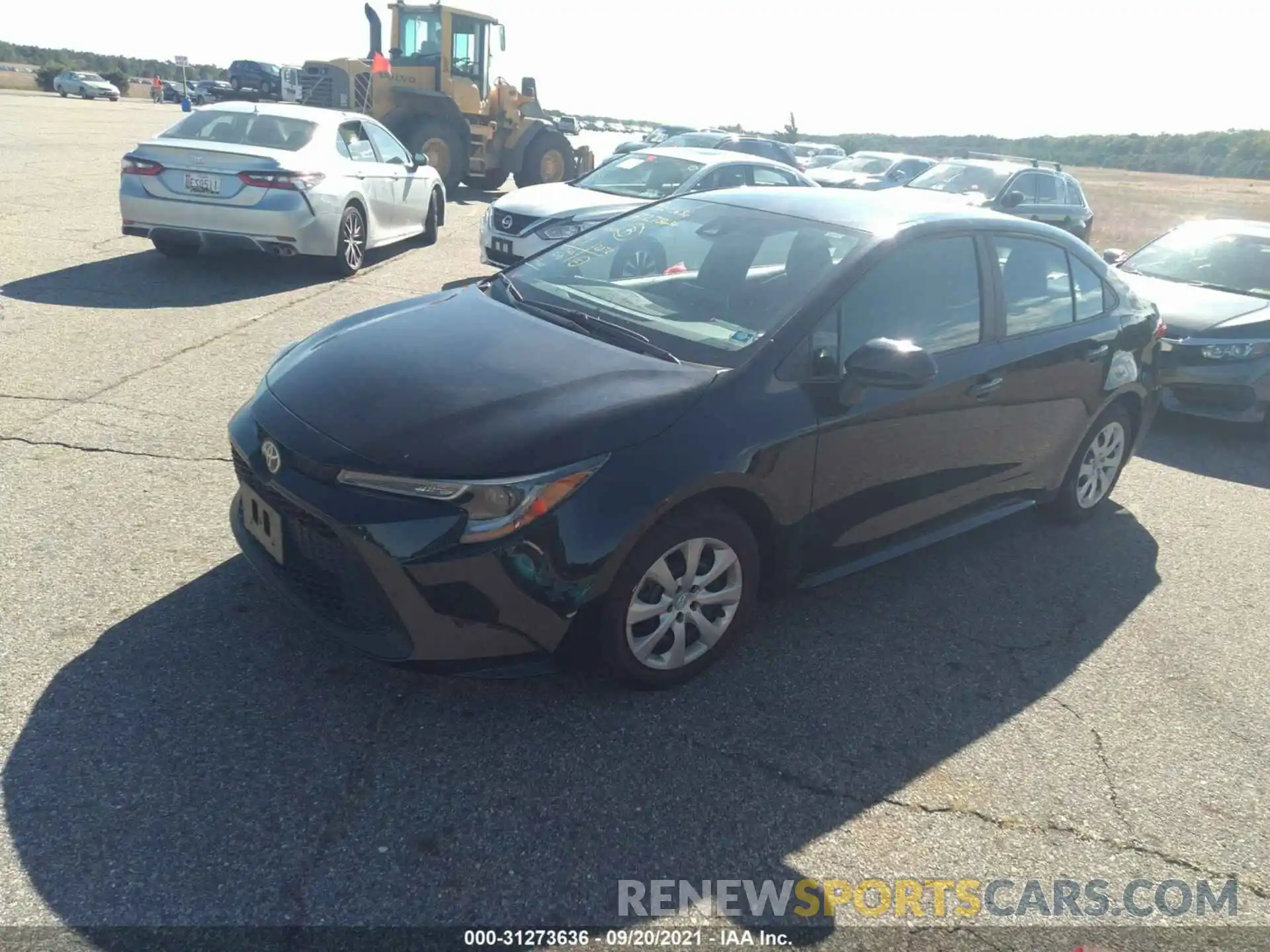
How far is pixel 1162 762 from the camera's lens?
139 inches

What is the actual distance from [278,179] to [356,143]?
159cm

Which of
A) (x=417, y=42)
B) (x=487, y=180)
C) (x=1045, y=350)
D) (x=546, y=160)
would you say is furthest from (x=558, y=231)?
(x=487, y=180)

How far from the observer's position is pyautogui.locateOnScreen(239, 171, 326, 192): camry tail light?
8.77m

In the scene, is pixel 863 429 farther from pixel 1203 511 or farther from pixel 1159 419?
pixel 1159 419

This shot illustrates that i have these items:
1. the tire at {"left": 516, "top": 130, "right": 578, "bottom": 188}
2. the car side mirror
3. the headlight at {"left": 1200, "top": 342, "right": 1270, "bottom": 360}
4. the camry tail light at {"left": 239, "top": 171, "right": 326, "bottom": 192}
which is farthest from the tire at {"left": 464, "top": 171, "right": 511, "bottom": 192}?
the car side mirror

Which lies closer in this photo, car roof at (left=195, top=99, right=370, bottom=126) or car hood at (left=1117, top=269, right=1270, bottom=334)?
car hood at (left=1117, top=269, right=1270, bottom=334)

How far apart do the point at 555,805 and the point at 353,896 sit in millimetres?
634

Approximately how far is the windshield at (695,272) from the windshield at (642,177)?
6342mm

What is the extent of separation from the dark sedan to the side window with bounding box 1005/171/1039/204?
5602mm

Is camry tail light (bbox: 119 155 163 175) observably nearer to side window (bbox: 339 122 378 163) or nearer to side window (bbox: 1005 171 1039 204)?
side window (bbox: 339 122 378 163)

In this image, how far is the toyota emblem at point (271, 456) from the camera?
127 inches

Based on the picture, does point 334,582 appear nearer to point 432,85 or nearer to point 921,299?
point 921,299

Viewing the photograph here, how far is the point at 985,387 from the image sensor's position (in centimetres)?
433

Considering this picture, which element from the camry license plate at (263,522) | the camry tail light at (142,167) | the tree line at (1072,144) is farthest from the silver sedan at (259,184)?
the tree line at (1072,144)
